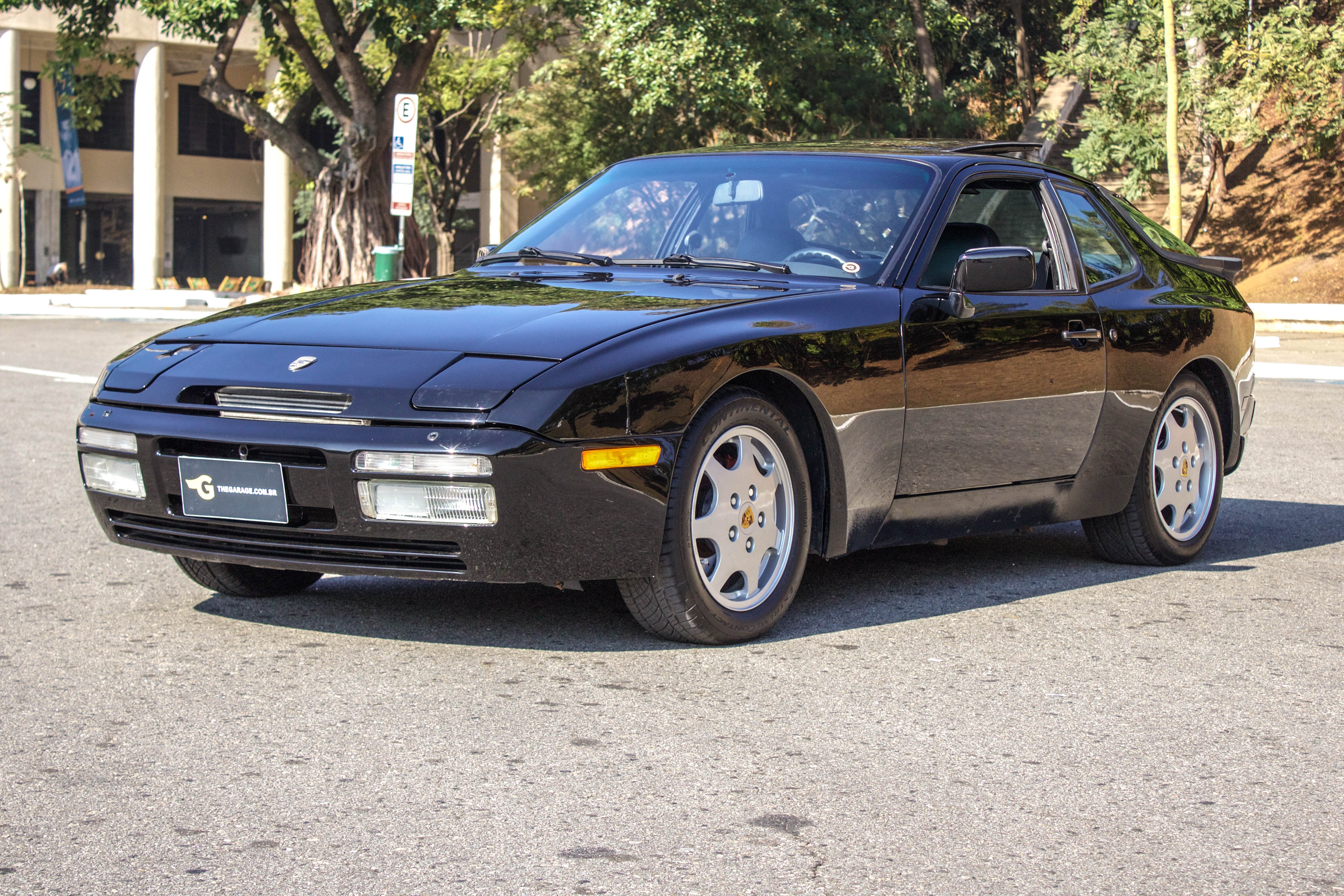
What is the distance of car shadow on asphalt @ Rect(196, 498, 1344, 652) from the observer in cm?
498

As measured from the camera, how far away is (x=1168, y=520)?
6500 mm

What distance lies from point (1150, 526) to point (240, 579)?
337 cm

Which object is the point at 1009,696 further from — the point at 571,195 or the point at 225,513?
the point at 571,195

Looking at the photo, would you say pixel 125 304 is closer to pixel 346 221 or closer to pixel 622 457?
pixel 346 221

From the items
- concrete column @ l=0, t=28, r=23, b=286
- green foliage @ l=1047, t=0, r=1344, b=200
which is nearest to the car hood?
green foliage @ l=1047, t=0, r=1344, b=200

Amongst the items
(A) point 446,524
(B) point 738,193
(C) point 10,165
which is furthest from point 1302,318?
(C) point 10,165

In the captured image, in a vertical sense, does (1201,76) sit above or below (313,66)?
above

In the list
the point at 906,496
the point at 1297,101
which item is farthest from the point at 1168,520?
the point at 1297,101

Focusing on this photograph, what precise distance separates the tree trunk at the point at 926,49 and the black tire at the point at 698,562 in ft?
99.6

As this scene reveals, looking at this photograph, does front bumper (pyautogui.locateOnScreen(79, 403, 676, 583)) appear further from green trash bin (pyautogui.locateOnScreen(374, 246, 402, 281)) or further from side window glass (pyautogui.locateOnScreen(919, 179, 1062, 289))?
green trash bin (pyautogui.locateOnScreen(374, 246, 402, 281))

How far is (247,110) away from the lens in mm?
29047

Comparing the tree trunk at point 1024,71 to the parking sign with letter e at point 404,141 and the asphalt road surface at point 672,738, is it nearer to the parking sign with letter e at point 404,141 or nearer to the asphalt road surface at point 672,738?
the parking sign with letter e at point 404,141

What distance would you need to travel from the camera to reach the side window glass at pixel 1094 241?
6.26 meters

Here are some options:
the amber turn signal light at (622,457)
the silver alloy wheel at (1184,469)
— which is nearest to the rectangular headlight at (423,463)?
the amber turn signal light at (622,457)
